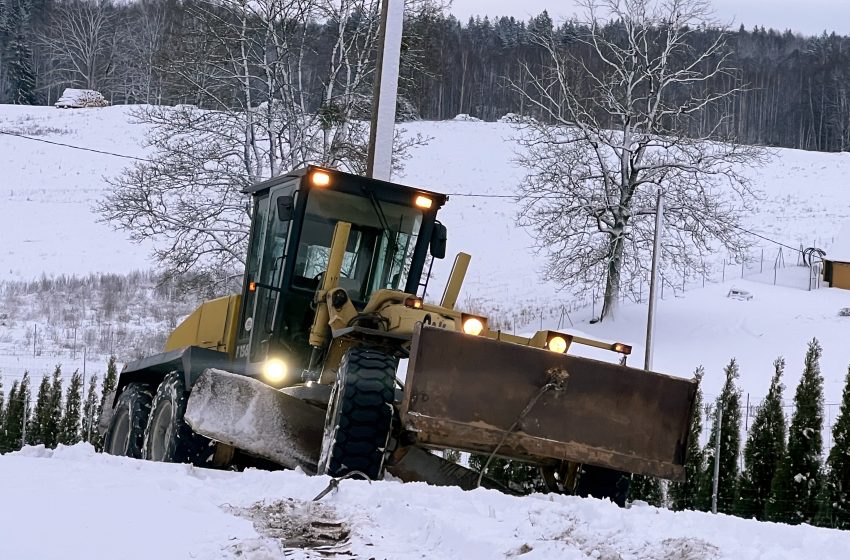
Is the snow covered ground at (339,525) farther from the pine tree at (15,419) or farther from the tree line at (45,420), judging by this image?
the pine tree at (15,419)

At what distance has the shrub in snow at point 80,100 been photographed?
8250 cm

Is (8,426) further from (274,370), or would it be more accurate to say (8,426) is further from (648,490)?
(274,370)

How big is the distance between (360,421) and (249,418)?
1345 millimetres

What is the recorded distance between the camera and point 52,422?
2534 cm

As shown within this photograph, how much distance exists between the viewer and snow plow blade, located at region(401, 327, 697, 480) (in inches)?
295

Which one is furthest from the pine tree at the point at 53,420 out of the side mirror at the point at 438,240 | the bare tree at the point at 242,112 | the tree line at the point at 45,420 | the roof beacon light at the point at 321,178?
the roof beacon light at the point at 321,178

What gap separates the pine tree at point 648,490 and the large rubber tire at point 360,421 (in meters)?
11.5

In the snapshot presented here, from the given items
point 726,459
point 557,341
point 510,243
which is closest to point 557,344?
point 557,341

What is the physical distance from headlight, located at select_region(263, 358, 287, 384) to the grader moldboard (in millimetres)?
12

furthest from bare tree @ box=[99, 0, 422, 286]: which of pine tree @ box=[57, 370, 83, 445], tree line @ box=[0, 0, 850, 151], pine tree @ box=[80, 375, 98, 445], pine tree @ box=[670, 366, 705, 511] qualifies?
tree line @ box=[0, 0, 850, 151]

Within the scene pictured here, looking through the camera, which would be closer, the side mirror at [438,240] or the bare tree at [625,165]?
the side mirror at [438,240]

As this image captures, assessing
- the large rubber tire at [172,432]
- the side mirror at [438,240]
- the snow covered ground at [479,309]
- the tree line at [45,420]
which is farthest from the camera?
the tree line at [45,420]

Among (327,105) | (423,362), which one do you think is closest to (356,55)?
(327,105)

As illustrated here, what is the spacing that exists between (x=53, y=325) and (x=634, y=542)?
3439cm
